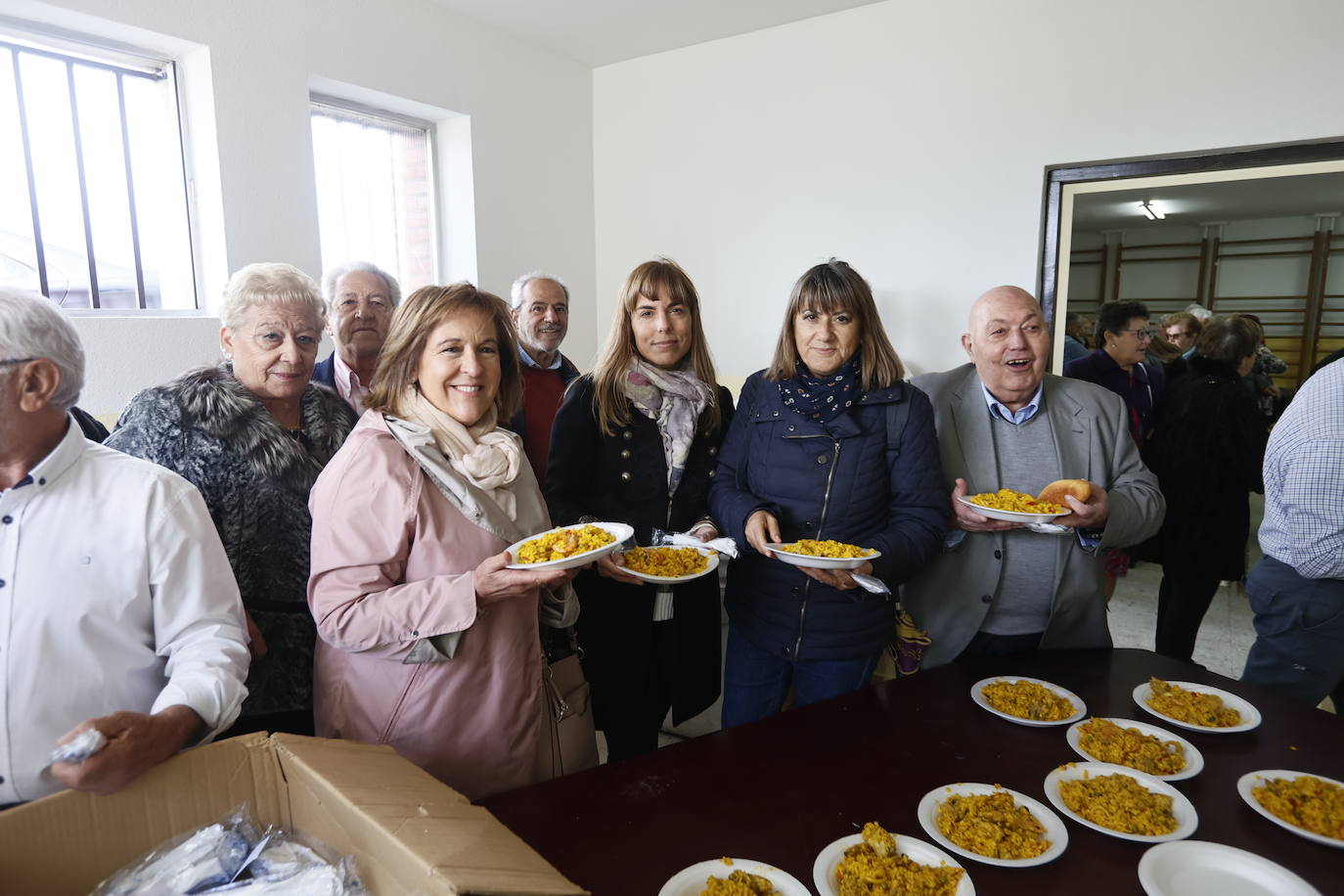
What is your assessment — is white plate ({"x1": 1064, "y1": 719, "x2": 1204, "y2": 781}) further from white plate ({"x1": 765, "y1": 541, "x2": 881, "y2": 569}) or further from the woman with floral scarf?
the woman with floral scarf

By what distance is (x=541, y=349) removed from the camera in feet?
9.88

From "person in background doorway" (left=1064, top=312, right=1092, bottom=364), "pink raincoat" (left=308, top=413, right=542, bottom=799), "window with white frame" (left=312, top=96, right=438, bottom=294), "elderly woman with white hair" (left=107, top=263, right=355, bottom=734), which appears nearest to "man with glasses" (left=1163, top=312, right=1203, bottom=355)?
"person in background doorway" (left=1064, top=312, right=1092, bottom=364)

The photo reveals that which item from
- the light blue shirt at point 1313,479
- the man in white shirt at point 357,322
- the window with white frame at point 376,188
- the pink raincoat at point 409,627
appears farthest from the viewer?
the window with white frame at point 376,188

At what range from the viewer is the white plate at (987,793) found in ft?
3.67

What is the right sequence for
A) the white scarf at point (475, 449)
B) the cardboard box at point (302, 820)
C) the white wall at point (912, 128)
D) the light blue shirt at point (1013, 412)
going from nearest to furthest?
the cardboard box at point (302, 820)
the white scarf at point (475, 449)
the light blue shirt at point (1013, 412)
the white wall at point (912, 128)

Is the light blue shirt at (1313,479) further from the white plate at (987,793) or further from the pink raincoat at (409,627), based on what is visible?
the pink raincoat at (409,627)

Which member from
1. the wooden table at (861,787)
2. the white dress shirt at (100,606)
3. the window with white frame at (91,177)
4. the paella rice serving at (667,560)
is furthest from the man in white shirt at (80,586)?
the window with white frame at (91,177)

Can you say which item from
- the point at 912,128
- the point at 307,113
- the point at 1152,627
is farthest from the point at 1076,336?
the point at 307,113

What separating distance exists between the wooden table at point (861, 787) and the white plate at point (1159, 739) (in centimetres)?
2

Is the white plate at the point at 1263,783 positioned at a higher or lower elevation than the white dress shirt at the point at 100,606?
lower

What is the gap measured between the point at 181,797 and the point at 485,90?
13.5 feet

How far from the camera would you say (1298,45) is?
3.15 meters

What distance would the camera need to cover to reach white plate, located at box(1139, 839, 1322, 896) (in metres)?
1.08

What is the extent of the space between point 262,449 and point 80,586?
2.02ft
